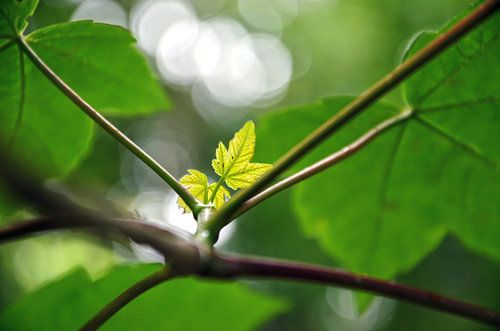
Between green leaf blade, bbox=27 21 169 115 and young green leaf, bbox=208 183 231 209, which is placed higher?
green leaf blade, bbox=27 21 169 115

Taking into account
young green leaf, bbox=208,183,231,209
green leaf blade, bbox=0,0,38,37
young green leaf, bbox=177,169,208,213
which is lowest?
young green leaf, bbox=208,183,231,209

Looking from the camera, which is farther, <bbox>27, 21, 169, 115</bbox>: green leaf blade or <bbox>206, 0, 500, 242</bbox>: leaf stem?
<bbox>27, 21, 169, 115</bbox>: green leaf blade

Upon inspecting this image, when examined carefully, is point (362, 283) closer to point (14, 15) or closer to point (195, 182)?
point (195, 182)

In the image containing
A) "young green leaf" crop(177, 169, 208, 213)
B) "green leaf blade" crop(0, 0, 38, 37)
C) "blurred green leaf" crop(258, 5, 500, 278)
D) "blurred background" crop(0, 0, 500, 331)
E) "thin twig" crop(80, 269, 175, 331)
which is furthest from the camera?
"blurred background" crop(0, 0, 500, 331)

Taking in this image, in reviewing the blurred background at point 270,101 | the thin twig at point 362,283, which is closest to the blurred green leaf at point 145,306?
the thin twig at point 362,283

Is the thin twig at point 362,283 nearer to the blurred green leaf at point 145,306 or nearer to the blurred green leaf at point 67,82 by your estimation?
the blurred green leaf at point 145,306

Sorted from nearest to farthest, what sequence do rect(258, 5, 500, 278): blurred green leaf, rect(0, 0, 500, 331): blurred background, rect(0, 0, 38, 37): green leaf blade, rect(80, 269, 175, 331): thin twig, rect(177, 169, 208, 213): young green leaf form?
rect(80, 269, 175, 331): thin twig < rect(177, 169, 208, 213): young green leaf < rect(0, 0, 38, 37): green leaf blade < rect(258, 5, 500, 278): blurred green leaf < rect(0, 0, 500, 331): blurred background

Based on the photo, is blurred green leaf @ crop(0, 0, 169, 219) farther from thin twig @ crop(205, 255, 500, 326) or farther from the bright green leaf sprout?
thin twig @ crop(205, 255, 500, 326)

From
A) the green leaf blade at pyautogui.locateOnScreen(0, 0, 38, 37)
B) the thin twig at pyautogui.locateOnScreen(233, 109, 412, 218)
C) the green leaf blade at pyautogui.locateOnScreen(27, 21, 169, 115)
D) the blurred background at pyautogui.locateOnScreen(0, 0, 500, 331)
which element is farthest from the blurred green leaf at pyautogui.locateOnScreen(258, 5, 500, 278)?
the blurred background at pyautogui.locateOnScreen(0, 0, 500, 331)
